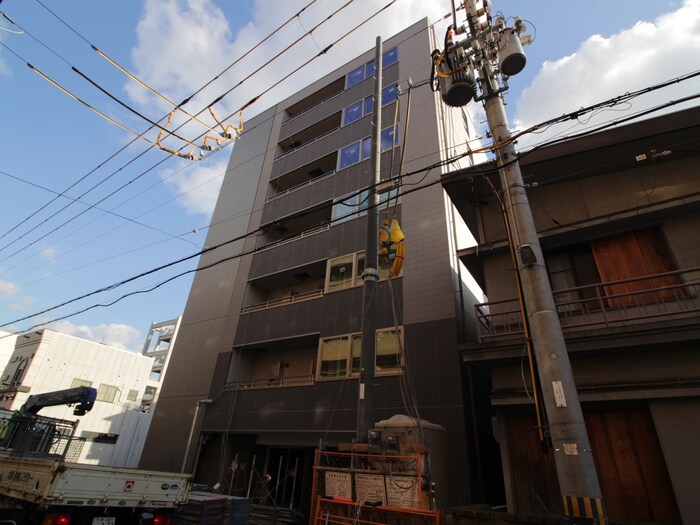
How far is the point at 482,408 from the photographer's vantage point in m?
12.1

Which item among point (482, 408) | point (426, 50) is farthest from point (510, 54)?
point (426, 50)

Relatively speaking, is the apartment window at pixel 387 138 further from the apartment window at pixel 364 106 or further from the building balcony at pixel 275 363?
the building balcony at pixel 275 363

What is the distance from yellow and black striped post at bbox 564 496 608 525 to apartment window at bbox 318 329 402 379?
8629mm

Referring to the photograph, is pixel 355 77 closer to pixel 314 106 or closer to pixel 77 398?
pixel 314 106

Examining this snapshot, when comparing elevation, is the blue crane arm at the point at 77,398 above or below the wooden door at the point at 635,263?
below

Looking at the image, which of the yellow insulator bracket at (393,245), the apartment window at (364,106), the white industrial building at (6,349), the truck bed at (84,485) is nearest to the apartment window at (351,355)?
the yellow insulator bracket at (393,245)

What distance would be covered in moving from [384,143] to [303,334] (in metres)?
10.1

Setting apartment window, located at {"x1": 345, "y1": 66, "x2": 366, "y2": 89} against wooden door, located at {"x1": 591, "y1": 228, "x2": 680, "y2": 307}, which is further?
apartment window, located at {"x1": 345, "y1": 66, "x2": 366, "y2": 89}

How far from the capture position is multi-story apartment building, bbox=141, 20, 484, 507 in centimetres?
1295

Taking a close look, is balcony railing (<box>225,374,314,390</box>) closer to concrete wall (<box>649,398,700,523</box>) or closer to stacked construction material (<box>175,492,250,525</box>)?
stacked construction material (<box>175,492,250,525</box>)

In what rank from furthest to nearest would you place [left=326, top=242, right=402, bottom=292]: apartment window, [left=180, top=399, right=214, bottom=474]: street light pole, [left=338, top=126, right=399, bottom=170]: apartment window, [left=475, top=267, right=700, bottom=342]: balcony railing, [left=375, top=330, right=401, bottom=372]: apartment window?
[left=338, top=126, right=399, bottom=170]: apartment window < [left=180, top=399, right=214, bottom=474]: street light pole < [left=326, top=242, right=402, bottom=292]: apartment window < [left=375, top=330, right=401, bottom=372]: apartment window < [left=475, top=267, right=700, bottom=342]: balcony railing

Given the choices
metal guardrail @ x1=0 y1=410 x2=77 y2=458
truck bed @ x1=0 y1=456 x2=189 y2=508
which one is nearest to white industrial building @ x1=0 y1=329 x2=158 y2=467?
metal guardrail @ x1=0 y1=410 x2=77 y2=458

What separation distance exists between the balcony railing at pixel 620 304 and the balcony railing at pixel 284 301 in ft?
29.6

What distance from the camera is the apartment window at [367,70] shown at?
2136cm
